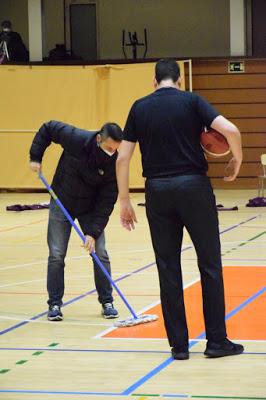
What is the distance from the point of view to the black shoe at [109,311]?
27.3 feet

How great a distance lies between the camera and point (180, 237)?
6594 mm

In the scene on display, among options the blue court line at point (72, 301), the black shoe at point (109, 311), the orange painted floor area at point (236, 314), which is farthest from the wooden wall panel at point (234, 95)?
the black shoe at point (109, 311)

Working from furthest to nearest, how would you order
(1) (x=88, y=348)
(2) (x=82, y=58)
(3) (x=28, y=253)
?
(2) (x=82, y=58)
(3) (x=28, y=253)
(1) (x=88, y=348)

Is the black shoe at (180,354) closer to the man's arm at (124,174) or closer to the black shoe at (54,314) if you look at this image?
the man's arm at (124,174)

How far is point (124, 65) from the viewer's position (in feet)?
75.5

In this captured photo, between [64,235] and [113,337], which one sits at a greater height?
[64,235]

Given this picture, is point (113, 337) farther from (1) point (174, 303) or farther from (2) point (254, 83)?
(2) point (254, 83)

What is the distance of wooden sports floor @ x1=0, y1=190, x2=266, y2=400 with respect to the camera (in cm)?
593

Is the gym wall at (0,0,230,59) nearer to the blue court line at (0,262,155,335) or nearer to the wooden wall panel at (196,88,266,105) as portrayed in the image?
the wooden wall panel at (196,88,266,105)

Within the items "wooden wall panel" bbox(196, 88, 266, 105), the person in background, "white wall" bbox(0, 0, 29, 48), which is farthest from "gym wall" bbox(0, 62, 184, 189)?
"white wall" bbox(0, 0, 29, 48)

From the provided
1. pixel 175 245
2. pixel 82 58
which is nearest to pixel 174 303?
pixel 175 245

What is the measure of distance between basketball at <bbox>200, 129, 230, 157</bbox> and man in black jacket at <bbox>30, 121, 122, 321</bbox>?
1580mm

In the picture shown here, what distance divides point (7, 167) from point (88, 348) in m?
17.0

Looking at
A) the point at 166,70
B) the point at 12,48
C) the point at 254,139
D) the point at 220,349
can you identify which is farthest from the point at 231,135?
the point at 12,48
